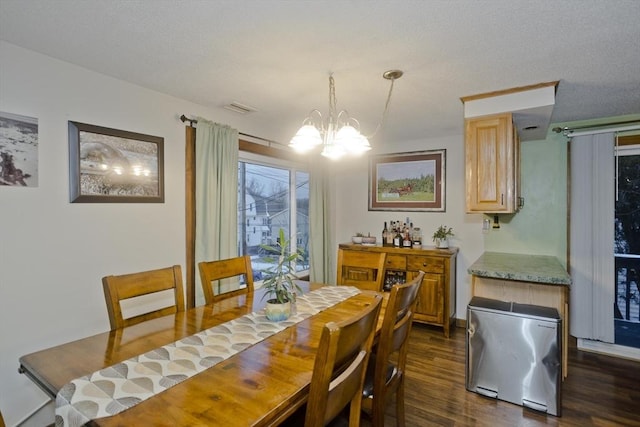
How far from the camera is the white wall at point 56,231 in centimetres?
189

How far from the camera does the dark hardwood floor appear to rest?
2.24 metres

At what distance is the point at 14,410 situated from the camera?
6.20 feet

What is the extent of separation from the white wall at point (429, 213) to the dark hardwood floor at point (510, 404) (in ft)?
3.95

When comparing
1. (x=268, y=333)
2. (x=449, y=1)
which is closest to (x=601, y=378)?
(x=268, y=333)

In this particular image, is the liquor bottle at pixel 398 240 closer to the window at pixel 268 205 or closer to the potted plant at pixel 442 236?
the potted plant at pixel 442 236

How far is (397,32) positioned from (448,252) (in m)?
2.64

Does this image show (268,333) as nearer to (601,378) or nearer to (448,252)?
(448,252)

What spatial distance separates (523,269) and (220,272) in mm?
2456

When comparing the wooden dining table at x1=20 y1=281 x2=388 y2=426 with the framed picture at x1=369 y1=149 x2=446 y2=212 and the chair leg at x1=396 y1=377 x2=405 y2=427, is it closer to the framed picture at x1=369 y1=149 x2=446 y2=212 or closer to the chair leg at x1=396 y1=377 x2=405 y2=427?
the chair leg at x1=396 y1=377 x2=405 y2=427

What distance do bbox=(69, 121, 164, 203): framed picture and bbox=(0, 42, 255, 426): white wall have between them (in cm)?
5

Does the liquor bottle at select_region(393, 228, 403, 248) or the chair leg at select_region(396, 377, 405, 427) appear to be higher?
the liquor bottle at select_region(393, 228, 403, 248)

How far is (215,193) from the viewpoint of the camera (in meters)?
2.96

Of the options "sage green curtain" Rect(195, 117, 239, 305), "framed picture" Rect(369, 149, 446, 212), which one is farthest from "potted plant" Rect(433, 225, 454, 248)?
"sage green curtain" Rect(195, 117, 239, 305)

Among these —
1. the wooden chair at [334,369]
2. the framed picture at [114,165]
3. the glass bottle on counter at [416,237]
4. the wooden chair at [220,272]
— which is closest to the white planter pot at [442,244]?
the glass bottle on counter at [416,237]
